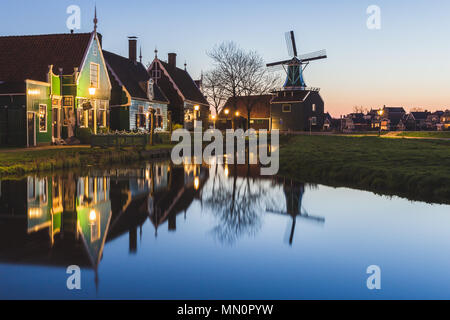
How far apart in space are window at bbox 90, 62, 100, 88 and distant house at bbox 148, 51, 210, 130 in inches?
566

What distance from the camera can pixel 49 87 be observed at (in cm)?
2739

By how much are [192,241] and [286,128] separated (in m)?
63.6

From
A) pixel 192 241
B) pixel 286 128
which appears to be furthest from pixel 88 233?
pixel 286 128

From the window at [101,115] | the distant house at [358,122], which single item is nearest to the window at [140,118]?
the window at [101,115]

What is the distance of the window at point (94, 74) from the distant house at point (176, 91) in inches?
566

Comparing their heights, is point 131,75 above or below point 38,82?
above

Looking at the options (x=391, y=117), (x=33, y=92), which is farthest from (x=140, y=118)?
(x=391, y=117)

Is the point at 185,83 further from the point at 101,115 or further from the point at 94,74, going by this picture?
the point at 94,74

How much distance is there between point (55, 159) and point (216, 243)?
44.3 ft

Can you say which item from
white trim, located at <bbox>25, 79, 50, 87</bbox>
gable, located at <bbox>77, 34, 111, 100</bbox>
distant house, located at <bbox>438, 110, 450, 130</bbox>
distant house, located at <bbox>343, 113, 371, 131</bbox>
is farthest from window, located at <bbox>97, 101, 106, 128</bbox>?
distant house, located at <bbox>438, 110, 450, 130</bbox>

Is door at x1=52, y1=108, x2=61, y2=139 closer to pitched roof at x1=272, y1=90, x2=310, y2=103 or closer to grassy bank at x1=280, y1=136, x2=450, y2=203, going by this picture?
grassy bank at x1=280, y1=136, x2=450, y2=203

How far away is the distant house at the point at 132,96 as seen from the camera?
119 feet
